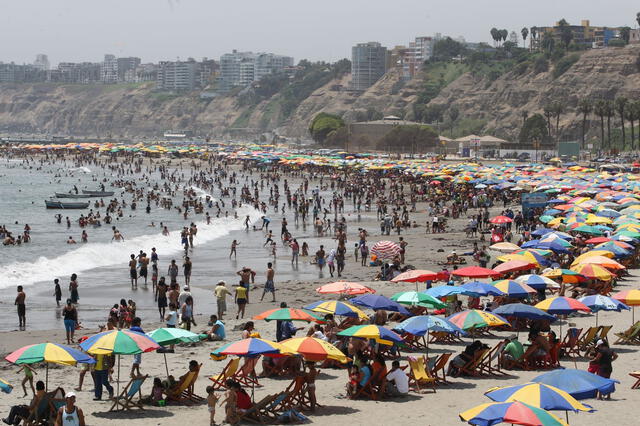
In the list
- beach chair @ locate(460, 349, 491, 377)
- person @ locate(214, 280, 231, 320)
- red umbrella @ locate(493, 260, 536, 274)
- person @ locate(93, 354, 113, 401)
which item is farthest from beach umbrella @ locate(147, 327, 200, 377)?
red umbrella @ locate(493, 260, 536, 274)

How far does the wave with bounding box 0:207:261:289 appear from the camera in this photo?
2902cm

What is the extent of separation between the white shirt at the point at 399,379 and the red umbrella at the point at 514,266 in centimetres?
755

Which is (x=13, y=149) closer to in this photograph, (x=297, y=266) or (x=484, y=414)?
(x=297, y=266)

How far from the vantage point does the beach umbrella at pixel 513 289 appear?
16.6m

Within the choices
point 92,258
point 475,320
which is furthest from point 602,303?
point 92,258

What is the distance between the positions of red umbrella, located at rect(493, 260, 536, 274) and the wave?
15043mm

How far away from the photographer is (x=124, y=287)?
26516mm

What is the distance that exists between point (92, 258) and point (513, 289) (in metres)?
20.6

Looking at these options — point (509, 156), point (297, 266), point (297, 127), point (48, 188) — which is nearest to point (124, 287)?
point (297, 266)

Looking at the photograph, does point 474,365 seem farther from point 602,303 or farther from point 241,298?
point 241,298

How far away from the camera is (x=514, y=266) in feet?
64.3

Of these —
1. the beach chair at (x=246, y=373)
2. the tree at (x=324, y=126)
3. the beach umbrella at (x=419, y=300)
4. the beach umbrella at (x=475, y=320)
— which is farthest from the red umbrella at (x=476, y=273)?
the tree at (x=324, y=126)

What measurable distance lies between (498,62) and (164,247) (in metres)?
138

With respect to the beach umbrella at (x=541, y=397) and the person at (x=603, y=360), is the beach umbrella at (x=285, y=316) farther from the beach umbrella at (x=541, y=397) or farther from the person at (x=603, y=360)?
the beach umbrella at (x=541, y=397)
